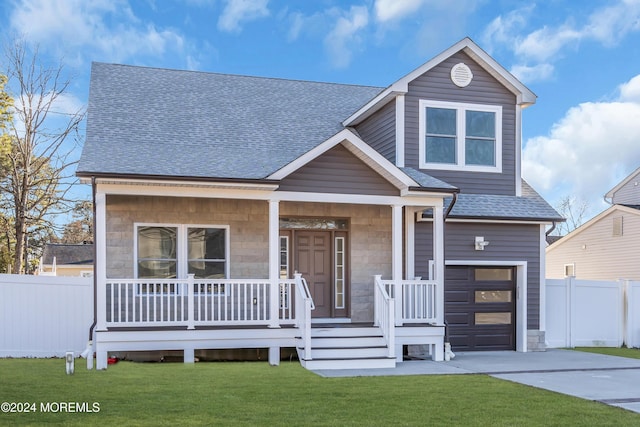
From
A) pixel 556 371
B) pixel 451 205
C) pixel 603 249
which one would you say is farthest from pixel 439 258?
pixel 603 249

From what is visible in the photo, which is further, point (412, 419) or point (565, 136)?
point (565, 136)

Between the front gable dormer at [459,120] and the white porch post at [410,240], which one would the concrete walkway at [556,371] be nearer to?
the white porch post at [410,240]

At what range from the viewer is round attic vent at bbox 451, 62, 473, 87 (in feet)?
47.1

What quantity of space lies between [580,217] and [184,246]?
41.6 meters

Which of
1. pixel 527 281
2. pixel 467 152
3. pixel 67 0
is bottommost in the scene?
pixel 527 281

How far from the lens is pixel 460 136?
1427 cm

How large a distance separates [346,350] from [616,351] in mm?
7265

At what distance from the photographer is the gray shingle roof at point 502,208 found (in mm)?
13750

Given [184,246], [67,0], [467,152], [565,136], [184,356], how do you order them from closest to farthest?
1. [184,356]
2. [184,246]
3. [467,152]
4. [67,0]
5. [565,136]

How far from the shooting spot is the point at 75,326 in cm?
1283

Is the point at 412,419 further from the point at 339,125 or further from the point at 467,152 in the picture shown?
the point at 339,125

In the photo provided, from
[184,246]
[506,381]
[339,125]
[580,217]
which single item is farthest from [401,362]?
[580,217]

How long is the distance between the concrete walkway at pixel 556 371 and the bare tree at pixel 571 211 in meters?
36.7

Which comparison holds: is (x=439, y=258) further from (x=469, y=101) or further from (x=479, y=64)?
(x=479, y=64)
